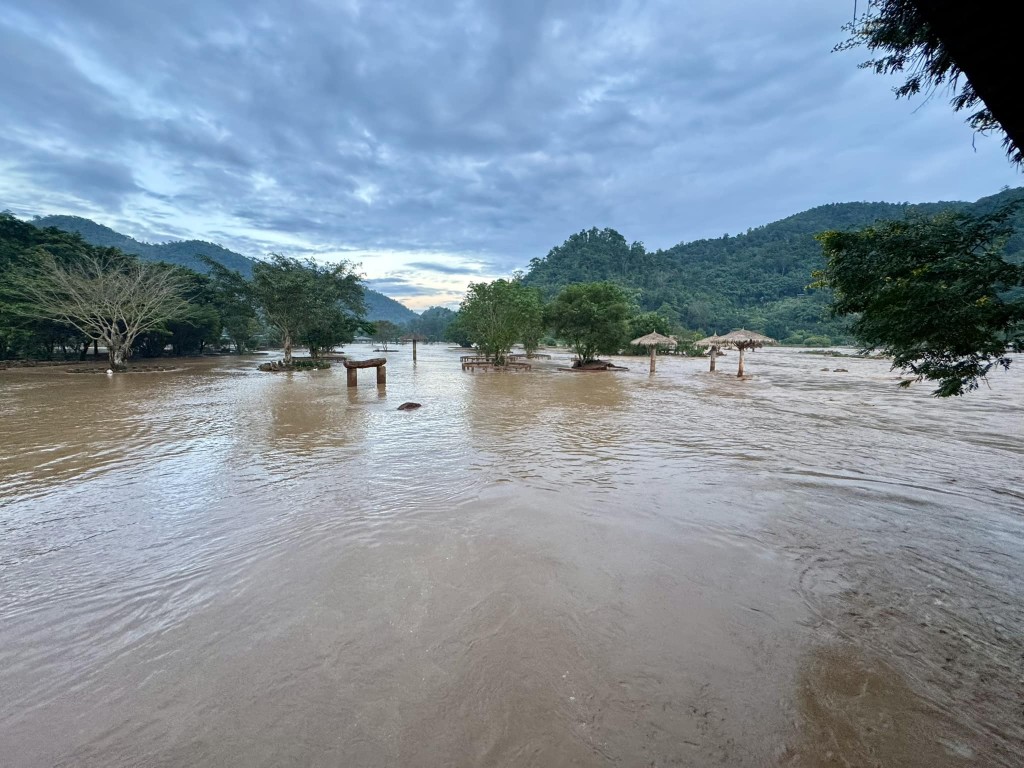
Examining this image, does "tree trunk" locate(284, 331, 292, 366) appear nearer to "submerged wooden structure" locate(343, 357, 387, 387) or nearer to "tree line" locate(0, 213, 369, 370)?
"tree line" locate(0, 213, 369, 370)

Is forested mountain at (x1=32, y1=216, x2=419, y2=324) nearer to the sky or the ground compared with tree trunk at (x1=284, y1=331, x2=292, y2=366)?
nearer to the sky

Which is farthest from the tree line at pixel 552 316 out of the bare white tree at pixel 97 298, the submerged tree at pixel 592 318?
the bare white tree at pixel 97 298

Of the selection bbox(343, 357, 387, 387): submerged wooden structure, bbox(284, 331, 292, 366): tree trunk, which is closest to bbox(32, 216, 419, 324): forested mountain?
bbox(284, 331, 292, 366): tree trunk

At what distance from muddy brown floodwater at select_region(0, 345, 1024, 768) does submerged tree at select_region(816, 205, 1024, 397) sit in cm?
192

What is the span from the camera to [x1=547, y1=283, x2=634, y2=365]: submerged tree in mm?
28500

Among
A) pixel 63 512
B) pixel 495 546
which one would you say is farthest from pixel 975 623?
pixel 63 512

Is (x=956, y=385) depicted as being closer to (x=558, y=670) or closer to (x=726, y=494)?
(x=726, y=494)

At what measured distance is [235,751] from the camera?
1972 mm

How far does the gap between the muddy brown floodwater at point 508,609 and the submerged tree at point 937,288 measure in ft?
6.31

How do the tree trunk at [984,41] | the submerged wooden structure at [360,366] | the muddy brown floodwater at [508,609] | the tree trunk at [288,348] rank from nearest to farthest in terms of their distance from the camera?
the tree trunk at [984,41]
the muddy brown floodwater at [508,609]
the submerged wooden structure at [360,366]
the tree trunk at [288,348]

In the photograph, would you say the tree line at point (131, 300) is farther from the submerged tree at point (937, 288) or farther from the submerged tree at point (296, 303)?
the submerged tree at point (937, 288)

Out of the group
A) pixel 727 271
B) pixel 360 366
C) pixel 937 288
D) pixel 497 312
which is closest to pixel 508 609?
pixel 937 288

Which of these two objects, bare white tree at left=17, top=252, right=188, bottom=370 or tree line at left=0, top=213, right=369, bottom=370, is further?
tree line at left=0, top=213, right=369, bottom=370

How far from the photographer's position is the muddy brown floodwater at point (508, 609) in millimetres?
2084
